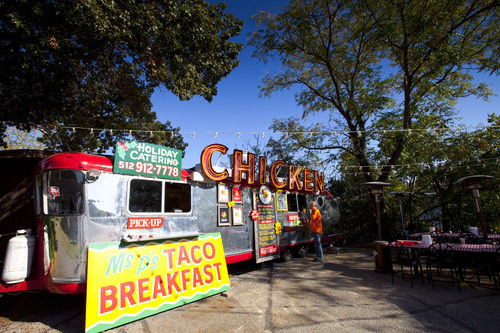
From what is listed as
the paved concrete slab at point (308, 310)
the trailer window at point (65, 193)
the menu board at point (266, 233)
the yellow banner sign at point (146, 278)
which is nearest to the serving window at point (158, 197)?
the yellow banner sign at point (146, 278)

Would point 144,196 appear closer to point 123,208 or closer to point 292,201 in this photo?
point 123,208

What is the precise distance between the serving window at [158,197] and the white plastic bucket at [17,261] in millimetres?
1803

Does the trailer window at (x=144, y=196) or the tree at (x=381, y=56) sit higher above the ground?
the tree at (x=381, y=56)

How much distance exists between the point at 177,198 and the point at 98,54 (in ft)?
18.1

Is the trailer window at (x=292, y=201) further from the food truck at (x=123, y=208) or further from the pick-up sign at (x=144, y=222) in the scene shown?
the pick-up sign at (x=144, y=222)

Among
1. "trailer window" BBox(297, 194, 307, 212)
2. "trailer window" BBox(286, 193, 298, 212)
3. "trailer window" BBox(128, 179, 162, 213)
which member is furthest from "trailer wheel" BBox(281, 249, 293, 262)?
"trailer window" BBox(128, 179, 162, 213)

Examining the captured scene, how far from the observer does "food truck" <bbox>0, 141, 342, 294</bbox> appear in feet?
13.6

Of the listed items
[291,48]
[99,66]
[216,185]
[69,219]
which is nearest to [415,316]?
[216,185]

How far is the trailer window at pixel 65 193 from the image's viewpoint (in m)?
4.23

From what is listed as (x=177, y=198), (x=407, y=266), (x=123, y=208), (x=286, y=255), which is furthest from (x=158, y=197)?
(x=407, y=266)

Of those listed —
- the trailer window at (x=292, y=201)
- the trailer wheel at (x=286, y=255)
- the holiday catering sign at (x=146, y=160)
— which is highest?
the holiday catering sign at (x=146, y=160)

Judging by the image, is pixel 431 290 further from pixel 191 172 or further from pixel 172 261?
pixel 191 172

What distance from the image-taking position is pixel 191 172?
6.00 m

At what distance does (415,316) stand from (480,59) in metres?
12.2
